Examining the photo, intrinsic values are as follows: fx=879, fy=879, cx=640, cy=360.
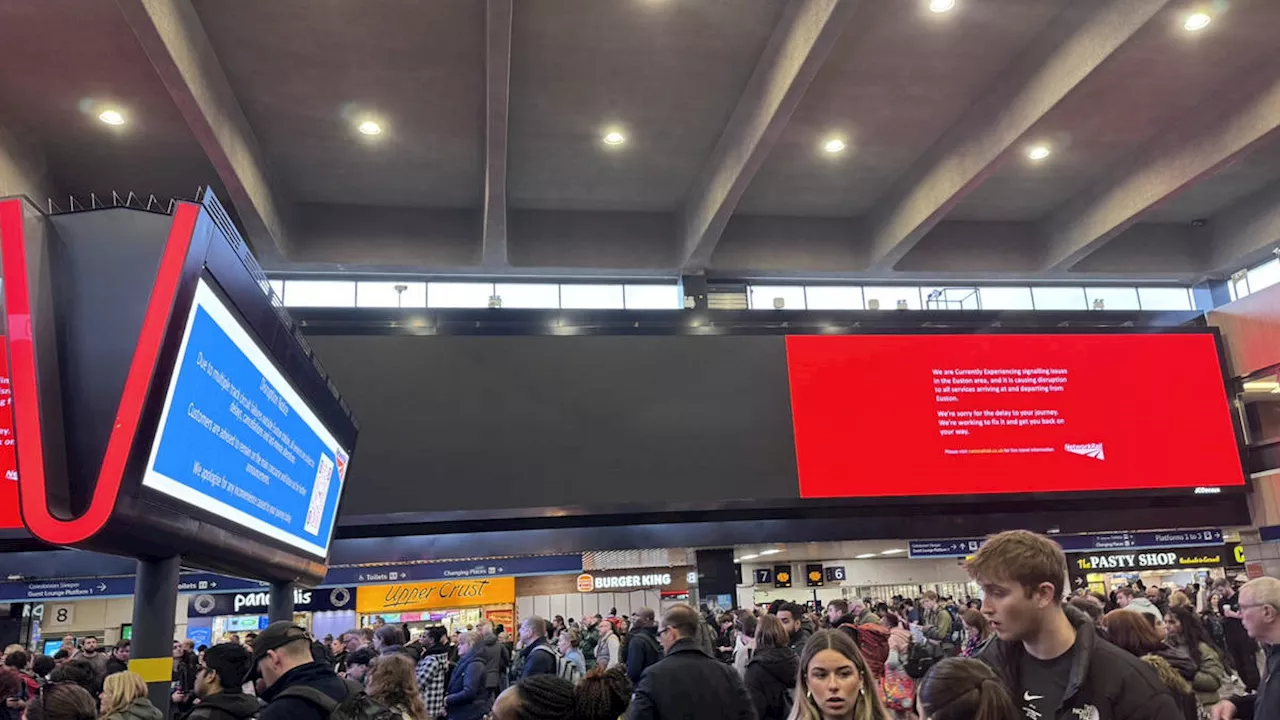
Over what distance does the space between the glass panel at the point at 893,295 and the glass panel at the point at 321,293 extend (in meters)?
8.67

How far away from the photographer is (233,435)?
11.2 ft

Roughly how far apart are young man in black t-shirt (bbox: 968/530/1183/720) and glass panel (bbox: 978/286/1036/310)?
14523 mm

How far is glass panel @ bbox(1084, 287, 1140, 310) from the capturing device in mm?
15977

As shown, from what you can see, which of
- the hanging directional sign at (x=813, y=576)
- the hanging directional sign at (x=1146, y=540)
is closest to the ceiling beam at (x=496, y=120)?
the hanging directional sign at (x=1146, y=540)

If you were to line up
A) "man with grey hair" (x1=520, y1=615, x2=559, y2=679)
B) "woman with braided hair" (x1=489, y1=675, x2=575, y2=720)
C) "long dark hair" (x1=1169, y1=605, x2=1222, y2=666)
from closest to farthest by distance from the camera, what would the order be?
"woman with braided hair" (x1=489, y1=675, x2=575, y2=720) → "long dark hair" (x1=1169, y1=605, x2=1222, y2=666) → "man with grey hair" (x1=520, y1=615, x2=559, y2=679)

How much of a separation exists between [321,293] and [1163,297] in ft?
48.5

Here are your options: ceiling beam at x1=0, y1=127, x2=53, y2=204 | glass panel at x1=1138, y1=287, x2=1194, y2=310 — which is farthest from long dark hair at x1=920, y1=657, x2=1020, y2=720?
glass panel at x1=1138, y1=287, x2=1194, y2=310

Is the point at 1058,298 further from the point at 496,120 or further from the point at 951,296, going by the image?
the point at 496,120

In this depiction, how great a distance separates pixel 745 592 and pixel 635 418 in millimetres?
10737

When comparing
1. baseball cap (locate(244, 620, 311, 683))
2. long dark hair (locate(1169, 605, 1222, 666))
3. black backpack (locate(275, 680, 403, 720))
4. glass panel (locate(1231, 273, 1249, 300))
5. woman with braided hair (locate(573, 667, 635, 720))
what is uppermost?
glass panel (locate(1231, 273, 1249, 300))

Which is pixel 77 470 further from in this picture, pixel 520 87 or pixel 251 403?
pixel 520 87

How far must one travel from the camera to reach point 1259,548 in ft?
44.7

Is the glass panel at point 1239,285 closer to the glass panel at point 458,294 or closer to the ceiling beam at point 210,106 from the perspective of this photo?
the glass panel at point 458,294

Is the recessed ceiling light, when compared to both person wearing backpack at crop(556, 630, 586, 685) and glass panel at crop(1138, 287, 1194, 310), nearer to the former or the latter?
glass panel at crop(1138, 287, 1194, 310)
